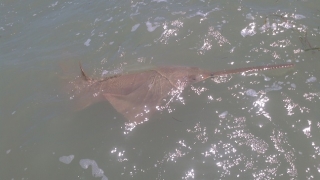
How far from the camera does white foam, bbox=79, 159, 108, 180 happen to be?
425cm

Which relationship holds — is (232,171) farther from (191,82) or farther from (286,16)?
(286,16)

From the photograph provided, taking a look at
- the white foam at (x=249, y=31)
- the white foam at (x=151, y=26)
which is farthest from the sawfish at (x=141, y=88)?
the white foam at (x=151, y=26)

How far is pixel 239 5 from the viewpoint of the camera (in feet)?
22.4

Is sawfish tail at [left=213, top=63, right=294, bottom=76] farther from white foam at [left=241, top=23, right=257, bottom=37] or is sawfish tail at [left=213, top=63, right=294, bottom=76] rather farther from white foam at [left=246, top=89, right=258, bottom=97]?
white foam at [left=241, top=23, right=257, bottom=37]

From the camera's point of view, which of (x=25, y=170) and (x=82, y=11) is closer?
(x=25, y=170)

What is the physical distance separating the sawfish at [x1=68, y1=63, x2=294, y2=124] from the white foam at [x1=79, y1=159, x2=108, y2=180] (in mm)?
863

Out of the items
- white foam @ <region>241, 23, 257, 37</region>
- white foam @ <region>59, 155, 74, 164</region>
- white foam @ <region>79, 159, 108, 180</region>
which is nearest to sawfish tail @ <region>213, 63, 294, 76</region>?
white foam @ <region>241, 23, 257, 37</region>

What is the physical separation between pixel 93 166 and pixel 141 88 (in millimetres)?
1420

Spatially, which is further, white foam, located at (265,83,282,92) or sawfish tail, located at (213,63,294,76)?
sawfish tail, located at (213,63,294,76)

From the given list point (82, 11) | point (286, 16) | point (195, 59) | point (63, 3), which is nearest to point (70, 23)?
point (82, 11)

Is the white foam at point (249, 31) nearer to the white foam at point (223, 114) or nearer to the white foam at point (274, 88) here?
the white foam at point (274, 88)

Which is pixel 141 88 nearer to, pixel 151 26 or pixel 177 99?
pixel 177 99

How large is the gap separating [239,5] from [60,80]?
413 cm

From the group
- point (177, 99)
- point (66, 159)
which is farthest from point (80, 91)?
point (177, 99)
